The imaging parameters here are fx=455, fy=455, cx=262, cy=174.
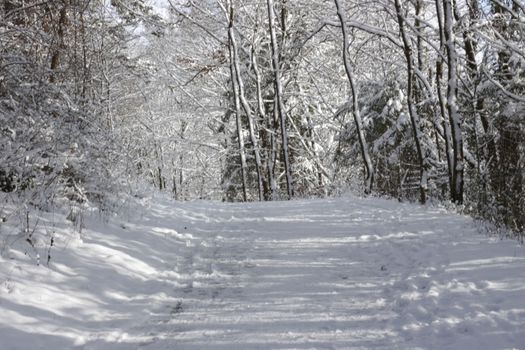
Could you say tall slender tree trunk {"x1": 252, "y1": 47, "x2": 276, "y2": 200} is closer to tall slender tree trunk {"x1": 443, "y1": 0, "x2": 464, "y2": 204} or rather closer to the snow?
tall slender tree trunk {"x1": 443, "y1": 0, "x2": 464, "y2": 204}

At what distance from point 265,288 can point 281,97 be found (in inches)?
534

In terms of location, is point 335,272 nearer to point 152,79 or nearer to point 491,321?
point 491,321

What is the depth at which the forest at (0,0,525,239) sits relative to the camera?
21.1ft

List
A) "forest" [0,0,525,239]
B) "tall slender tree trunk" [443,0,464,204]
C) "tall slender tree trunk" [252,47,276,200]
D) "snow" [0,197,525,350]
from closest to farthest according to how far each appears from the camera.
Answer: "snow" [0,197,525,350]
"forest" [0,0,525,239]
"tall slender tree trunk" [443,0,464,204]
"tall slender tree trunk" [252,47,276,200]

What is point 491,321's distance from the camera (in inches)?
144

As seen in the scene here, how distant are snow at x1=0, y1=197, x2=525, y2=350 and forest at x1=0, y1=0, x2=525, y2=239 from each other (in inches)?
37.8

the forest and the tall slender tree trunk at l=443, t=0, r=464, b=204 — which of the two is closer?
the forest

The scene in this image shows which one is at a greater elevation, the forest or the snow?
the forest

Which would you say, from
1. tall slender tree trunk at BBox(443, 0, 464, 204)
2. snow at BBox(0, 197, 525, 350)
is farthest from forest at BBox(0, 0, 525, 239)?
snow at BBox(0, 197, 525, 350)

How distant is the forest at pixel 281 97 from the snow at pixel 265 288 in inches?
37.8

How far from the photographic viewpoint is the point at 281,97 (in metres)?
17.9

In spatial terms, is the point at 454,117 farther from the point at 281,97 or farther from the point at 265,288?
the point at 281,97

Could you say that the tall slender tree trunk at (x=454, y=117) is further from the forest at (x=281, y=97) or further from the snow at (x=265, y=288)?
the snow at (x=265, y=288)

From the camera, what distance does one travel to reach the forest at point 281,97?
644 centimetres
